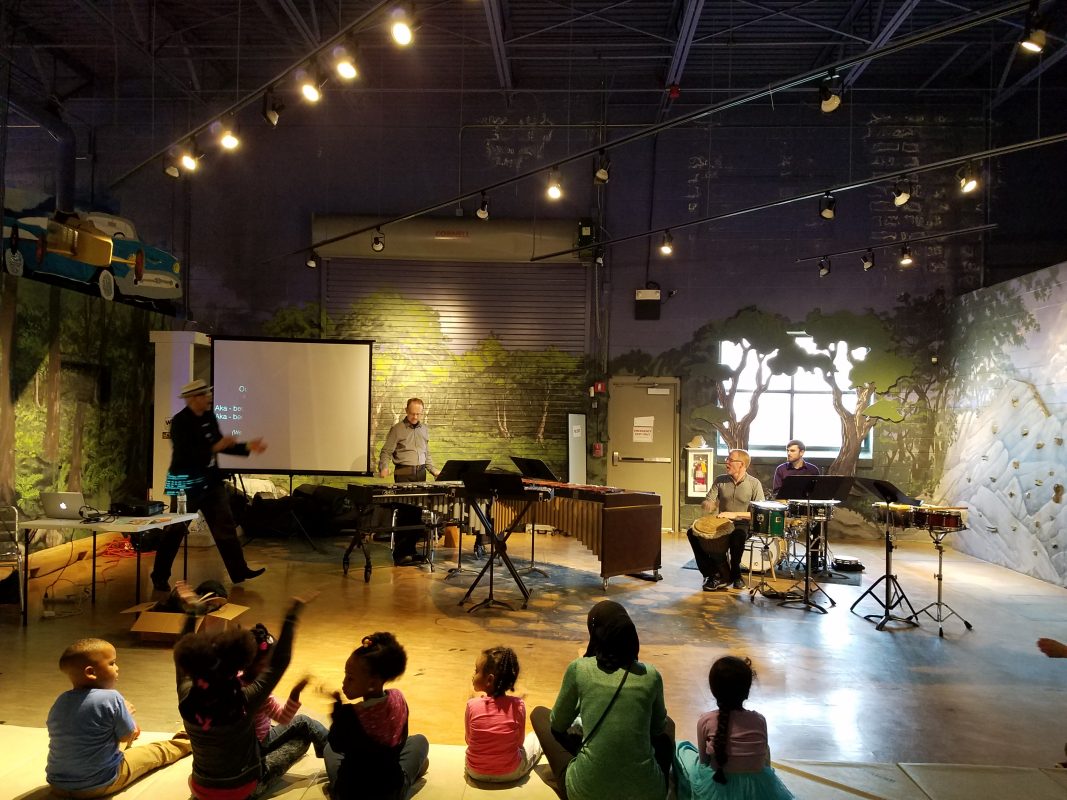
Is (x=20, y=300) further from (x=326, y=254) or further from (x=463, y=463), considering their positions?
(x=463, y=463)

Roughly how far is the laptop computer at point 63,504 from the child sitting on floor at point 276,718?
3.60 meters

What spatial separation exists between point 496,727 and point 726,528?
4407 millimetres

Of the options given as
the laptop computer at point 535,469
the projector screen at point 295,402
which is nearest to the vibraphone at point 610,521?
the laptop computer at point 535,469

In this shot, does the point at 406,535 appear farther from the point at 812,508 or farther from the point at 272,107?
the point at 272,107

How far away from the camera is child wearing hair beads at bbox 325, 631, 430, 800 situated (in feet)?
8.44

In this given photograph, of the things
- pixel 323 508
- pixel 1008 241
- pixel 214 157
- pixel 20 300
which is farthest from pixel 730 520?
pixel 214 157

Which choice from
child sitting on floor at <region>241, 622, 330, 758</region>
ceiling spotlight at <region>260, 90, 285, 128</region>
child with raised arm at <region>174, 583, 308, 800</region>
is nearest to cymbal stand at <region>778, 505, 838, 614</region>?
child sitting on floor at <region>241, 622, 330, 758</region>

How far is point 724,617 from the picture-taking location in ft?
20.0

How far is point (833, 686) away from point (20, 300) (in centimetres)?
865

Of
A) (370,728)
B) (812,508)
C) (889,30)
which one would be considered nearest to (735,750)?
(370,728)

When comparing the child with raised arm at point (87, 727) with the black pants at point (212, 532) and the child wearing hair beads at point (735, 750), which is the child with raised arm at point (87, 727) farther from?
the black pants at point (212, 532)

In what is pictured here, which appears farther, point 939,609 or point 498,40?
point 498,40

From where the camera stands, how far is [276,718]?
3.00 meters

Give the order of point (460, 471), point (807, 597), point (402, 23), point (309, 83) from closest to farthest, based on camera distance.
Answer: point (402, 23), point (309, 83), point (807, 597), point (460, 471)
